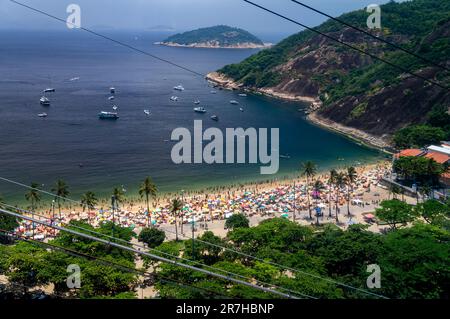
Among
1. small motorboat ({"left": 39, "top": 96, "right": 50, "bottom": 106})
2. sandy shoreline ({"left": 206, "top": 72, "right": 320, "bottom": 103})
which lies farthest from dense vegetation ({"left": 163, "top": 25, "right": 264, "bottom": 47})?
small motorboat ({"left": 39, "top": 96, "right": 50, "bottom": 106})

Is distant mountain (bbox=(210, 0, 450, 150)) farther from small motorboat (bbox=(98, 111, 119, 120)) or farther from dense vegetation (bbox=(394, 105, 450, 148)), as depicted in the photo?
small motorboat (bbox=(98, 111, 119, 120))

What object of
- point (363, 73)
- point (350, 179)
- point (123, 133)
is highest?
point (363, 73)

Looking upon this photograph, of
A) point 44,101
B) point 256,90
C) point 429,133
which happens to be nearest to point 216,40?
point 256,90

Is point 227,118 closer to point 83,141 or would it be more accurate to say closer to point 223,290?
point 83,141

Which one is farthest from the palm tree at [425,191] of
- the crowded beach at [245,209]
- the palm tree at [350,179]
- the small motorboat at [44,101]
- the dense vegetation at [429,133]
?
the small motorboat at [44,101]

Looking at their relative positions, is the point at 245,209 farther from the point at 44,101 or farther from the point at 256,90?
the point at 256,90

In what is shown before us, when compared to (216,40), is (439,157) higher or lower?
lower

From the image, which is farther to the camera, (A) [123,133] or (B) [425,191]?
(A) [123,133]
